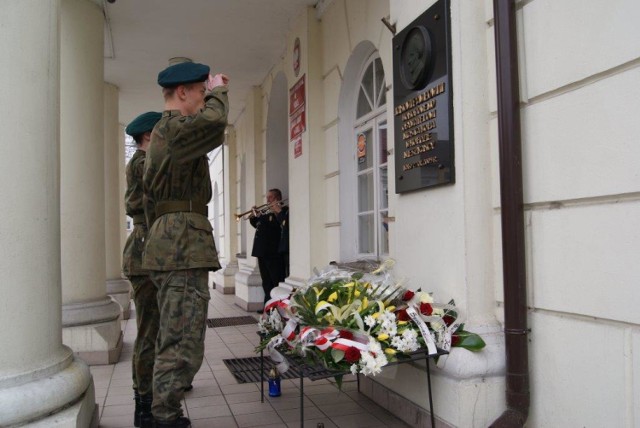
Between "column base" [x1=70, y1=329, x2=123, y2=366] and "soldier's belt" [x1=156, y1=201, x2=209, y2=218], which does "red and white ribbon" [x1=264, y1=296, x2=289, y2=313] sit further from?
"column base" [x1=70, y1=329, x2=123, y2=366]

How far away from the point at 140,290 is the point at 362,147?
2735mm

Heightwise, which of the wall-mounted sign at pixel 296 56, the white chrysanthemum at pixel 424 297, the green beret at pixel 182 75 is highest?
the wall-mounted sign at pixel 296 56

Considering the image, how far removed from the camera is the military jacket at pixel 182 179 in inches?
114

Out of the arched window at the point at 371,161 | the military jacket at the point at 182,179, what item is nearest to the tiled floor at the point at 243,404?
the military jacket at the point at 182,179

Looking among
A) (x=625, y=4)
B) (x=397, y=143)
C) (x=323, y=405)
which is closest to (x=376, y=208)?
(x=397, y=143)

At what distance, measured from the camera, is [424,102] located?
11.5 feet

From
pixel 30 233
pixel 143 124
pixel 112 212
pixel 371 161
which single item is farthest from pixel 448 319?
pixel 112 212

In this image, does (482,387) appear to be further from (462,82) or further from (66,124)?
(66,124)

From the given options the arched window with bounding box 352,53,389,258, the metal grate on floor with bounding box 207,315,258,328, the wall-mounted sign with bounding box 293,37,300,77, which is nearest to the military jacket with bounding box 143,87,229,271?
the arched window with bounding box 352,53,389,258

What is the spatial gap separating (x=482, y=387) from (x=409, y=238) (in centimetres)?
107

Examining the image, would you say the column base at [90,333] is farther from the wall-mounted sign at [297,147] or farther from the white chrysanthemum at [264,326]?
the wall-mounted sign at [297,147]

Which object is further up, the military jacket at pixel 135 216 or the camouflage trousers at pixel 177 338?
the military jacket at pixel 135 216

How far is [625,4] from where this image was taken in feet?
7.52

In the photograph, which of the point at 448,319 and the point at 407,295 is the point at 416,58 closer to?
the point at 407,295
